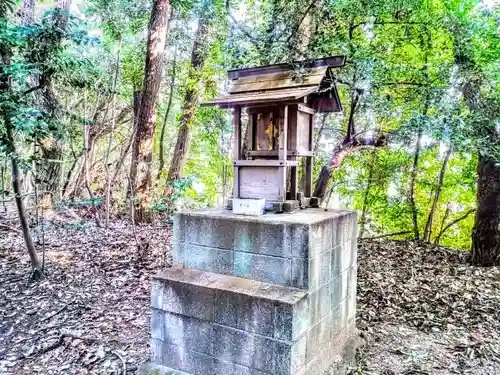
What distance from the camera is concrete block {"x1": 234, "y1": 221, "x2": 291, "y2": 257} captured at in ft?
8.21

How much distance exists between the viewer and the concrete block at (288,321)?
230 centimetres

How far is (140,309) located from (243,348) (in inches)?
72.5

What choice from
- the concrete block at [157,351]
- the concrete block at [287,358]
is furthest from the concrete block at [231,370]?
the concrete block at [157,351]

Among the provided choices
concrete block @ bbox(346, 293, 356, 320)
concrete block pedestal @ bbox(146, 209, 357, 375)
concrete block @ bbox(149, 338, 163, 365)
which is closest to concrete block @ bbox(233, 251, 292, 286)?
concrete block pedestal @ bbox(146, 209, 357, 375)

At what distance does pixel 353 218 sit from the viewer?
10.7 ft

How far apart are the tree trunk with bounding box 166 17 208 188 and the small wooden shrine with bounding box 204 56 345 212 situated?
384 cm

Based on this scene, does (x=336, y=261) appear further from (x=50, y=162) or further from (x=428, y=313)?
(x=50, y=162)

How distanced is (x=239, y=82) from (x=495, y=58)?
3.02 m

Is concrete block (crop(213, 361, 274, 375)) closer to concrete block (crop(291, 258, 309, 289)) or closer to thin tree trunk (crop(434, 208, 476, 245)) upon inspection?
concrete block (crop(291, 258, 309, 289))

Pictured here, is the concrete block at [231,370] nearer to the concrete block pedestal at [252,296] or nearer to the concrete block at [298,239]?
the concrete block pedestal at [252,296]

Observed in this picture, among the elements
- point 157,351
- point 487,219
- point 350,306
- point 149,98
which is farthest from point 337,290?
point 149,98

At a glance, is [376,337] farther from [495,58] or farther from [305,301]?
[495,58]

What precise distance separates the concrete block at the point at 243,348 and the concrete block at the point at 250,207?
2.80 ft

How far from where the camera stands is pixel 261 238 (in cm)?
258
